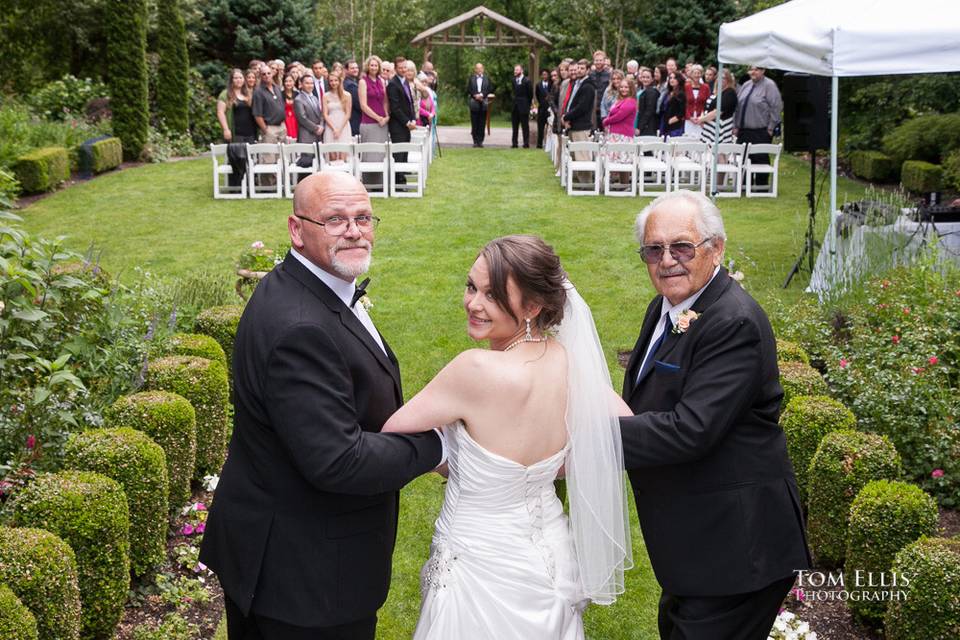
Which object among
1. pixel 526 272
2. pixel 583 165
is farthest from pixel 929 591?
pixel 583 165

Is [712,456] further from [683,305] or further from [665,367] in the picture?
[683,305]

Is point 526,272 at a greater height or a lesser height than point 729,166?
lesser

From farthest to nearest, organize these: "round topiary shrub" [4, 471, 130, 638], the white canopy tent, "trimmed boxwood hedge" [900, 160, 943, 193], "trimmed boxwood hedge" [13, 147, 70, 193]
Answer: "trimmed boxwood hedge" [900, 160, 943, 193] < "trimmed boxwood hedge" [13, 147, 70, 193] < the white canopy tent < "round topiary shrub" [4, 471, 130, 638]

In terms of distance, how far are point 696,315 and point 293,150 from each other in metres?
13.1

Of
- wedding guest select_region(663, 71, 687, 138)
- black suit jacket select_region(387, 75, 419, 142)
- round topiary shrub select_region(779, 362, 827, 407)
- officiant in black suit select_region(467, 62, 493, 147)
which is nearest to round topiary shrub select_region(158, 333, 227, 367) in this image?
round topiary shrub select_region(779, 362, 827, 407)

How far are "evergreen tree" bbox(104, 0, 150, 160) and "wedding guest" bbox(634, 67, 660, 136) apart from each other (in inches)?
373

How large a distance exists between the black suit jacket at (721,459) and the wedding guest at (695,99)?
1565cm

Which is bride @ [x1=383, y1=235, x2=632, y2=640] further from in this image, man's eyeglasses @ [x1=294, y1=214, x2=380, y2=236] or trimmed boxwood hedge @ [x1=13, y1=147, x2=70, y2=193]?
trimmed boxwood hedge @ [x1=13, y1=147, x2=70, y2=193]

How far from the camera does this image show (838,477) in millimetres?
4758

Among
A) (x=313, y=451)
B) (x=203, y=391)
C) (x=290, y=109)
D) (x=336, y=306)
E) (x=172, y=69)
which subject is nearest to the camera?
(x=313, y=451)

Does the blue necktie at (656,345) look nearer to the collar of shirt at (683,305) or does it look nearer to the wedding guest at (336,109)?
the collar of shirt at (683,305)

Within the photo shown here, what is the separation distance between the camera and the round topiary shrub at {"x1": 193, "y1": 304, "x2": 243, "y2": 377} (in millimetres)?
7145

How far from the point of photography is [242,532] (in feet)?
9.98

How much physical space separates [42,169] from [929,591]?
14665 mm
